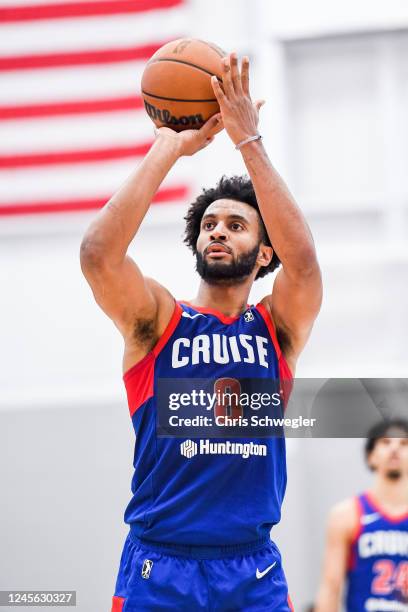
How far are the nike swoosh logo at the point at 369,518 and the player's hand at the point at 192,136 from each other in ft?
5.30

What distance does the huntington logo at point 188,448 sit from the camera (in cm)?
317

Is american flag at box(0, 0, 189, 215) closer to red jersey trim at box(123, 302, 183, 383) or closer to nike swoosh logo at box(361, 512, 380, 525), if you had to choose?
red jersey trim at box(123, 302, 183, 383)

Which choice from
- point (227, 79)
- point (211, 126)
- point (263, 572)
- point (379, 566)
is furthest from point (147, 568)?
point (227, 79)

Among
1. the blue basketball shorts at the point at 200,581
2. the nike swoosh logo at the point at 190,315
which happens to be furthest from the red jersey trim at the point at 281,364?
the blue basketball shorts at the point at 200,581

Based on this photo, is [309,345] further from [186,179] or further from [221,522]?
[221,522]

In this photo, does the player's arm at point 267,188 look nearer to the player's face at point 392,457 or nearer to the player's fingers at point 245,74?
the player's fingers at point 245,74

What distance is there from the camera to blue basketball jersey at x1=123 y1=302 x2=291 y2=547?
3.10 meters

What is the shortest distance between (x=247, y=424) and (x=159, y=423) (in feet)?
1.07

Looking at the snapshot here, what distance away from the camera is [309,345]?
19.3 feet

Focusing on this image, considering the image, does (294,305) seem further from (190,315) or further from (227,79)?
(227,79)

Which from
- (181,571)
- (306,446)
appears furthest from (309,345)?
(181,571)

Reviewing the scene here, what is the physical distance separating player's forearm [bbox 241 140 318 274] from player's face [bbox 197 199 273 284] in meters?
0.26

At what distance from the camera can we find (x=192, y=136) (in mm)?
3303

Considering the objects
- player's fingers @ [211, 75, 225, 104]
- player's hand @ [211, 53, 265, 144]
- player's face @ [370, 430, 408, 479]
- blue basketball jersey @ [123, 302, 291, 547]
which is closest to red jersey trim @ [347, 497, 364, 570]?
player's face @ [370, 430, 408, 479]
